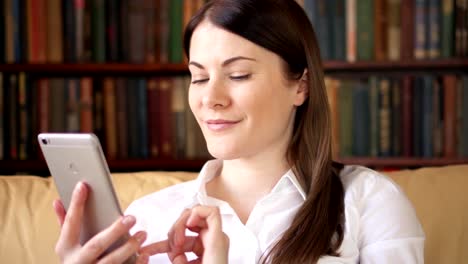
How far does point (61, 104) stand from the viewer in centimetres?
214

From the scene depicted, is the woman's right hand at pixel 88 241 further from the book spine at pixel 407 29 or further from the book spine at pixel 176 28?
the book spine at pixel 407 29

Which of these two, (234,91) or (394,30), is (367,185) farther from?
(394,30)

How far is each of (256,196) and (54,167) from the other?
Result: 41 cm

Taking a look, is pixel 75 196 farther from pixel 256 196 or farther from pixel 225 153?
pixel 256 196

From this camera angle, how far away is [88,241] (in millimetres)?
971

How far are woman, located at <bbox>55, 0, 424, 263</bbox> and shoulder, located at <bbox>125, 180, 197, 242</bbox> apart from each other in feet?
0.07

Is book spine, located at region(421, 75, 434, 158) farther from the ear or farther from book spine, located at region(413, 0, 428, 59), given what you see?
the ear

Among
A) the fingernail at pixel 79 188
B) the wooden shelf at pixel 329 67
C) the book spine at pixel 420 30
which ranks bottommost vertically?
the fingernail at pixel 79 188

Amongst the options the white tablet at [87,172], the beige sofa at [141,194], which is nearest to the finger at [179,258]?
the white tablet at [87,172]

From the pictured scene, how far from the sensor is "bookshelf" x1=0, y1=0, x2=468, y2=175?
6.90ft

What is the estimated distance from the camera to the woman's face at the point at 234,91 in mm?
1128

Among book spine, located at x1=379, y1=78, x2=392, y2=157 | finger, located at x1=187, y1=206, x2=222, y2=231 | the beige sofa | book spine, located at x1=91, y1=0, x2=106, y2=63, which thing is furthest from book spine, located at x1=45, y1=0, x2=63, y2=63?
finger, located at x1=187, y1=206, x2=222, y2=231

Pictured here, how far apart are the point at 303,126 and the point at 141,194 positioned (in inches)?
18.0

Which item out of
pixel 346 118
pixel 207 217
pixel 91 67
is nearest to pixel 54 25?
pixel 91 67
